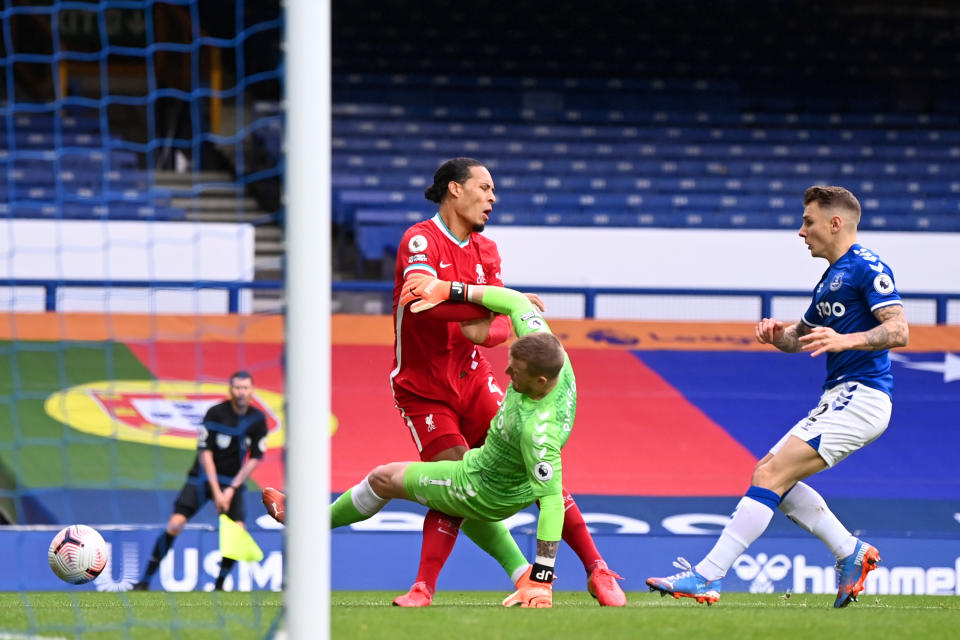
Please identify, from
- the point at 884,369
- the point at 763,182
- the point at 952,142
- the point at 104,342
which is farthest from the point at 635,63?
the point at 884,369

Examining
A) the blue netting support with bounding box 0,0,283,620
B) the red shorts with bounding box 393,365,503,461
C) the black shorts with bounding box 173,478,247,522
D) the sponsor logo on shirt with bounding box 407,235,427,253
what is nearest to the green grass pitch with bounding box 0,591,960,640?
the blue netting support with bounding box 0,0,283,620

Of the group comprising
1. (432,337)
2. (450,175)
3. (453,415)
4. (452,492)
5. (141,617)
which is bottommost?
(141,617)

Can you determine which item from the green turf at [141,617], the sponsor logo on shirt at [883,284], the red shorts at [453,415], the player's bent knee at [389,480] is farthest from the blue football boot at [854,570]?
the green turf at [141,617]

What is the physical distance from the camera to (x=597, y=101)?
1728 cm

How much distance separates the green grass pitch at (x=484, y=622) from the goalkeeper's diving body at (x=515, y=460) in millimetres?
366

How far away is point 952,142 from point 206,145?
1108cm

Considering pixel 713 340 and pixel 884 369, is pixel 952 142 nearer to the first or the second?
pixel 713 340

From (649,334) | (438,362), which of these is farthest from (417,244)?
(649,334)

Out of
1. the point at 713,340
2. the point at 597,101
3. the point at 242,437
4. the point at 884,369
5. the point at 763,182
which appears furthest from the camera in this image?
the point at 597,101

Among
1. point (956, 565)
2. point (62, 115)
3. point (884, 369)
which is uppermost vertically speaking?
point (62, 115)

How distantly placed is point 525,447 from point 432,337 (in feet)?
2.82

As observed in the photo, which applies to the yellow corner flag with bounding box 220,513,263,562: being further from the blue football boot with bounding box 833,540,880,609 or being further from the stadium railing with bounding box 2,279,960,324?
the stadium railing with bounding box 2,279,960,324

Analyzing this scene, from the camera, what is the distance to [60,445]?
350 inches

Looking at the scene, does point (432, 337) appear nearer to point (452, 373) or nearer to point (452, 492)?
point (452, 373)
